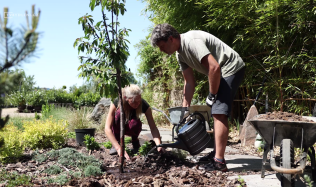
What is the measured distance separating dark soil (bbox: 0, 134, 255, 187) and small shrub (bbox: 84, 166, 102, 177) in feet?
0.25

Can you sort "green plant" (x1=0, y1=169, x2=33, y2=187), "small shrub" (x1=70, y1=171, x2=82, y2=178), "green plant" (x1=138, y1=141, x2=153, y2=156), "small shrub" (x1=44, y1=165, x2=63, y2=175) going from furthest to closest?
"green plant" (x1=138, y1=141, x2=153, y2=156)
"small shrub" (x1=44, y1=165, x2=63, y2=175)
"small shrub" (x1=70, y1=171, x2=82, y2=178)
"green plant" (x1=0, y1=169, x2=33, y2=187)

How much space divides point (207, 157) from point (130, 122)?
94 centimetres

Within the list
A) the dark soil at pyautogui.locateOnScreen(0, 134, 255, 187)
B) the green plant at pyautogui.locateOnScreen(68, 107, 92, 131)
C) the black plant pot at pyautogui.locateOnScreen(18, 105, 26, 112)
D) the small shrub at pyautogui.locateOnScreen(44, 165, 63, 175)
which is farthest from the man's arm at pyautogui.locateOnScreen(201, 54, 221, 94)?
the black plant pot at pyautogui.locateOnScreen(18, 105, 26, 112)

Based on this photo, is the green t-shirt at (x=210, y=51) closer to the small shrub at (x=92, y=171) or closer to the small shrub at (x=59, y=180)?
the small shrub at (x=92, y=171)

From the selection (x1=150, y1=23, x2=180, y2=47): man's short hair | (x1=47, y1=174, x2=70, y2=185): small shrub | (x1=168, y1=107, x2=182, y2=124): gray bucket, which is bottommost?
(x1=47, y1=174, x2=70, y2=185): small shrub

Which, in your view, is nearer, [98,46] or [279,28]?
[98,46]

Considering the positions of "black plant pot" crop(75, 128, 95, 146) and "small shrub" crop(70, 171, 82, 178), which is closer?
"small shrub" crop(70, 171, 82, 178)

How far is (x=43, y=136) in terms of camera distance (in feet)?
10.8

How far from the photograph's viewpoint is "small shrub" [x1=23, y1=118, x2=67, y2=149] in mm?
3226

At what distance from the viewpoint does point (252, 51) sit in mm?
4316

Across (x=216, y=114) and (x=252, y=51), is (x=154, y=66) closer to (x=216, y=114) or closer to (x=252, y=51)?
(x=252, y=51)

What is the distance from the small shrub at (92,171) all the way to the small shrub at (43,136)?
3.67 ft

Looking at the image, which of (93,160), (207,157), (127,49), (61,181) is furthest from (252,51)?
(61,181)

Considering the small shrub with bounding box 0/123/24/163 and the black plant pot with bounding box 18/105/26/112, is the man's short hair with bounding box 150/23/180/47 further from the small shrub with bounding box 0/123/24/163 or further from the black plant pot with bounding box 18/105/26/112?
the black plant pot with bounding box 18/105/26/112
